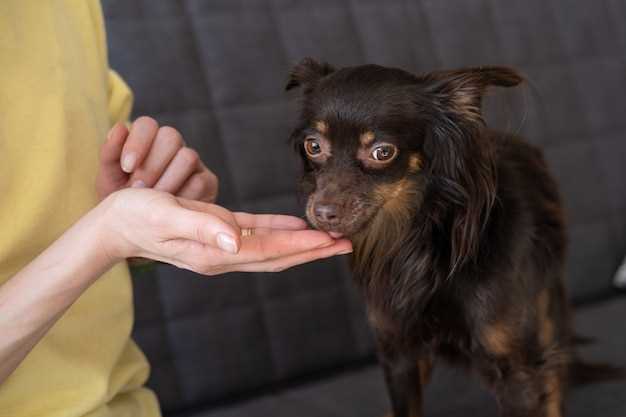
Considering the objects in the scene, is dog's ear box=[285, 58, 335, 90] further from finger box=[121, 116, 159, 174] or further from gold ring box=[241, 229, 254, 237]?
gold ring box=[241, 229, 254, 237]

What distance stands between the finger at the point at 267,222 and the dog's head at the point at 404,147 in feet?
0.23

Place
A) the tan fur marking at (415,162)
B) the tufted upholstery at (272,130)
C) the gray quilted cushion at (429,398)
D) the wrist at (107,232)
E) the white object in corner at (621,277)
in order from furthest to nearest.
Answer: the white object in corner at (621,277) → the tufted upholstery at (272,130) → the gray quilted cushion at (429,398) → the tan fur marking at (415,162) → the wrist at (107,232)

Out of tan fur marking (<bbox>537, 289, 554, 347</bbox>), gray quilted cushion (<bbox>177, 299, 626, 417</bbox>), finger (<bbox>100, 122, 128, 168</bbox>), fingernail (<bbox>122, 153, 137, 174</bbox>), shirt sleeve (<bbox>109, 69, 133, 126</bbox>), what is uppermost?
shirt sleeve (<bbox>109, 69, 133, 126</bbox>)

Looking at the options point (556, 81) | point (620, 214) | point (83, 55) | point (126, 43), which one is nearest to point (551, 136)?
point (556, 81)

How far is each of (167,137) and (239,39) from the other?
2.43 feet

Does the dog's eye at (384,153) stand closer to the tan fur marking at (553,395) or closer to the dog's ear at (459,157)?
the dog's ear at (459,157)

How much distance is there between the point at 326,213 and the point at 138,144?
0.31m

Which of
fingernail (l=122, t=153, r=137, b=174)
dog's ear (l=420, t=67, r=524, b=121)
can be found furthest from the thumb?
dog's ear (l=420, t=67, r=524, b=121)

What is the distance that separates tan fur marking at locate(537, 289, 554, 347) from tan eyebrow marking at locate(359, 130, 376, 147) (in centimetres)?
46

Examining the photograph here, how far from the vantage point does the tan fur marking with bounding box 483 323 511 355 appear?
51.3 inches

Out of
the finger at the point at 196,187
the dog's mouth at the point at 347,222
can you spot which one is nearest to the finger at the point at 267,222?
the dog's mouth at the point at 347,222

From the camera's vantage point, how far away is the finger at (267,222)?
105 cm

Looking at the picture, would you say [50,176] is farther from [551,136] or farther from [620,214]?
[620,214]

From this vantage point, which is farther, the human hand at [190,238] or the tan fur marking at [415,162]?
the tan fur marking at [415,162]
